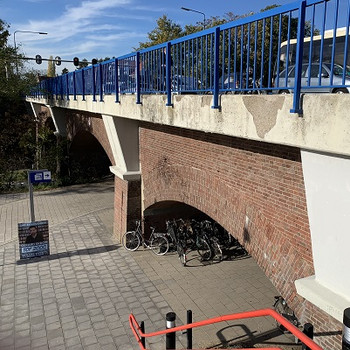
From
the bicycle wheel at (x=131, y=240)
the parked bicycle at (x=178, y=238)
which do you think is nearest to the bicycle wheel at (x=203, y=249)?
the parked bicycle at (x=178, y=238)

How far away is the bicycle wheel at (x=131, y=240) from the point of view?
392 inches

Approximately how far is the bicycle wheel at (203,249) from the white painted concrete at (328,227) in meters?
5.62

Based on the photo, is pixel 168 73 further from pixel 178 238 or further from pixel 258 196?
pixel 178 238

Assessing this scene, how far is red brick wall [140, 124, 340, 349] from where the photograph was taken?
394cm

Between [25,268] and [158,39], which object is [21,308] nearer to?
[25,268]

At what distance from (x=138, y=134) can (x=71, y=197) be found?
8.88m

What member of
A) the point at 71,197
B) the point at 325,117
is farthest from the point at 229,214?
the point at 71,197

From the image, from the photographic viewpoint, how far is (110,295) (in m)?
7.70

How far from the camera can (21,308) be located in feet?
23.7

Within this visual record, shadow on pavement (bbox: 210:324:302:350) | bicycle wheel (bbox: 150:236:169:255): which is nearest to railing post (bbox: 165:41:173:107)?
shadow on pavement (bbox: 210:324:302:350)

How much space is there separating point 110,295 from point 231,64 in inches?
212

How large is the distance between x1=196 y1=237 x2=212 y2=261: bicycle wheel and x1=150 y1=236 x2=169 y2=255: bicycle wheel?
0.87 metres

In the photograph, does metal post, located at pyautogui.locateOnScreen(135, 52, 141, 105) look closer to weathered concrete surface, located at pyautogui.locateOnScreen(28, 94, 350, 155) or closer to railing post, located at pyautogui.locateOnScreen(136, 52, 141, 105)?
railing post, located at pyautogui.locateOnScreen(136, 52, 141, 105)

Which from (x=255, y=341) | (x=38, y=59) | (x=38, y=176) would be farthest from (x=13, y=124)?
(x=255, y=341)
